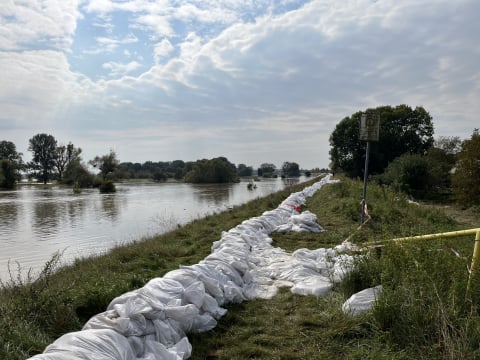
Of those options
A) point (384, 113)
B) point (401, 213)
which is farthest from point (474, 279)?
point (384, 113)

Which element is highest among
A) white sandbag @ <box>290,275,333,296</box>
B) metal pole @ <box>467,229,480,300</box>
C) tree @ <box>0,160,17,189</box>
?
tree @ <box>0,160,17,189</box>

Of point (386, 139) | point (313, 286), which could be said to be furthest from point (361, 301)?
point (386, 139)

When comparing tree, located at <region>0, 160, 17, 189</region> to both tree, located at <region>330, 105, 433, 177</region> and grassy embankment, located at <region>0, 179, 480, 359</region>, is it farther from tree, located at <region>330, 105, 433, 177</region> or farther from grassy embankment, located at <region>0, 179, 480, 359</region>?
grassy embankment, located at <region>0, 179, 480, 359</region>

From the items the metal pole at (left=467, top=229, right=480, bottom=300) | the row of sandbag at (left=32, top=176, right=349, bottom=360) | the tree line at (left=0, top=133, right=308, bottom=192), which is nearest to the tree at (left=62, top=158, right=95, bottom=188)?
the tree line at (left=0, top=133, right=308, bottom=192)

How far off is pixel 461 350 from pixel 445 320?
0.21 m

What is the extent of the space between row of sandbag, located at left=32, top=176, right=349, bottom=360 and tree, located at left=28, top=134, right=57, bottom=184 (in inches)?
3106

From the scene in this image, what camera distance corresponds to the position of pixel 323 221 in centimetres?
1021

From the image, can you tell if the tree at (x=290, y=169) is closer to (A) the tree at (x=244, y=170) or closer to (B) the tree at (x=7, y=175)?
(A) the tree at (x=244, y=170)

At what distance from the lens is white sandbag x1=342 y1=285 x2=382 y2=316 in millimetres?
3381

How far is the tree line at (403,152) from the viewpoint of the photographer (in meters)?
24.1

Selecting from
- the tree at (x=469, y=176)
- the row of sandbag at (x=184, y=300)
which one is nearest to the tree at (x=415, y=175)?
the tree at (x=469, y=176)

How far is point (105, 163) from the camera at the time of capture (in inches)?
2341

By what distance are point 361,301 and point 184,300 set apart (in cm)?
171

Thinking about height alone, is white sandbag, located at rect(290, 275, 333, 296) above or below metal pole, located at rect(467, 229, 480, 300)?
below
